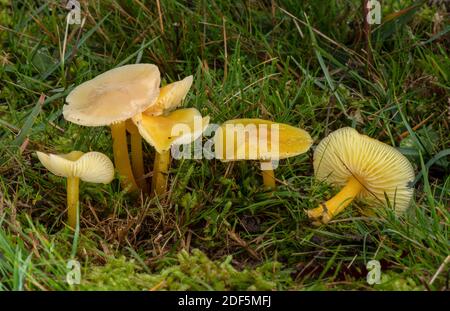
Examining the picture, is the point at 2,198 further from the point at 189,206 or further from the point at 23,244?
the point at 189,206

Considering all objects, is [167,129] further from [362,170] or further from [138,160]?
[362,170]

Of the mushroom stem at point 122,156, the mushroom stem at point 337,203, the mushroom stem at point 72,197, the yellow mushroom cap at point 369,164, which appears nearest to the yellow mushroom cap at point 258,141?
the yellow mushroom cap at point 369,164

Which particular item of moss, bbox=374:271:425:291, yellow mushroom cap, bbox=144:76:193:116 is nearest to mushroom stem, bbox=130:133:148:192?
yellow mushroom cap, bbox=144:76:193:116

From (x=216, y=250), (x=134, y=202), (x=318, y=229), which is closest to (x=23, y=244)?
(x=134, y=202)

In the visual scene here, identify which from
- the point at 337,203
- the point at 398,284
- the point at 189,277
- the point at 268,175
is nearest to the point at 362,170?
the point at 337,203

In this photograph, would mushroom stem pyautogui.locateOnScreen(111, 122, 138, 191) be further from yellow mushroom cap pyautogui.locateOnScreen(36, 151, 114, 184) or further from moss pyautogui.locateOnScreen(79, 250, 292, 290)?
moss pyautogui.locateOnScreen(79, 250, 292, 290)

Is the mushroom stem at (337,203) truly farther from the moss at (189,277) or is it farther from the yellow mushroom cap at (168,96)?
the yellow mushroom cap at (168,96)
